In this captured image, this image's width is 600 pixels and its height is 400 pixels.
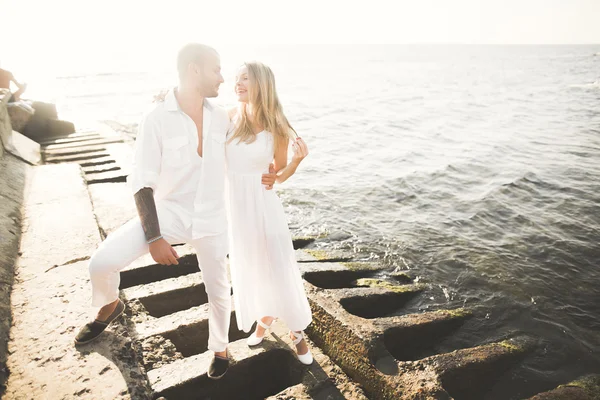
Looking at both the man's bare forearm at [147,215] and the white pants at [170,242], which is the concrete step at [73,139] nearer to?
the white pants at [170,242]

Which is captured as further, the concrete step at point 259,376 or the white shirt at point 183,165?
the concrete step at point 259,376

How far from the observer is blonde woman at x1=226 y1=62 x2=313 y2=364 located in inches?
111

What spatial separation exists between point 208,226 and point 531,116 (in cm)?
2151

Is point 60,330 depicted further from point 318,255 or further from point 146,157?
point 318,255

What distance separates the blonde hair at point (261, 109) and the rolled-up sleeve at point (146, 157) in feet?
2.07

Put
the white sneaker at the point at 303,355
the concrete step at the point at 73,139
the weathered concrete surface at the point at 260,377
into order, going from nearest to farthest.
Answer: the weathered concrete surface at the point at 260,377, the white sneaker at the point at 303,355, the concrete step at the point at 73,139

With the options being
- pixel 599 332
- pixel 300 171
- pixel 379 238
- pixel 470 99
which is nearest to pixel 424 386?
pixel 599 332

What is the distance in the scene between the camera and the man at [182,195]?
7.65 ft

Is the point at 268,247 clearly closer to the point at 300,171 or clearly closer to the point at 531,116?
the point at 300,171

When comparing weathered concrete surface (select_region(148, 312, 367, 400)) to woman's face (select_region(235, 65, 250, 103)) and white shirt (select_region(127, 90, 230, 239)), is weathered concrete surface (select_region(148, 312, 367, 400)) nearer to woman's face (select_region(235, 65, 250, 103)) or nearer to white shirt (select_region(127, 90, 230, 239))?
white shirt (select_region(127, 90, 230, 239))

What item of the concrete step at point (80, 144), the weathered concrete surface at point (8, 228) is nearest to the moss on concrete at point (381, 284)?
the weathered concrete surface at point (8, 228)

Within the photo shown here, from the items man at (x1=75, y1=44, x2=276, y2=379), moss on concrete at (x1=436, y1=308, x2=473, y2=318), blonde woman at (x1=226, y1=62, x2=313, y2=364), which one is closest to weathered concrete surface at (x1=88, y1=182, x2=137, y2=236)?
man at (x1=75, y1=44, x2=276, y2=379)

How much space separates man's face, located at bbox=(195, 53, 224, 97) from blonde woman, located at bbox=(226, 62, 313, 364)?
1.08 ft

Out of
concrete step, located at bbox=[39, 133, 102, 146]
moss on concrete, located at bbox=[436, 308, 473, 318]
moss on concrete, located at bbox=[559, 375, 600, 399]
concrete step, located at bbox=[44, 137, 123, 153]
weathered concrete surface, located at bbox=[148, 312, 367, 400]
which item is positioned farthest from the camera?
concrete step, located at bbox=[39, 133, 102, 146]
